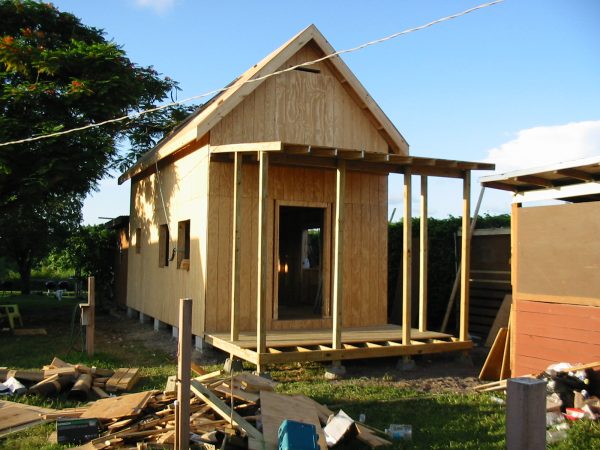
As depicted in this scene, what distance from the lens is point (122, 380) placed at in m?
8.05

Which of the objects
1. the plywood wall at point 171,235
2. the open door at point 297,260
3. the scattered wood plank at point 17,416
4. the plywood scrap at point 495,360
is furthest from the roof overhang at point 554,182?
the open door at point 297,260

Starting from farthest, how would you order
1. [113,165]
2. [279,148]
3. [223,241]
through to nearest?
1. [113,165]
2. [223,241]
3. [279,148]

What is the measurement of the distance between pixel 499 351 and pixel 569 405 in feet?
7.42

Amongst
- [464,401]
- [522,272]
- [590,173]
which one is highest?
[590,173]

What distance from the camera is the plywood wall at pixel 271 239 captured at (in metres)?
10.6

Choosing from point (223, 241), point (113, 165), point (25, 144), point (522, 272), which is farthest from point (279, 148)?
point (113, 165)

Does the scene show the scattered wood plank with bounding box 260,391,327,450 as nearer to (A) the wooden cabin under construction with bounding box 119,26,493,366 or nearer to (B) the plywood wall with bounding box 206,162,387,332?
(A) the wooden cabin under construction with bounding box 119,26,493,366

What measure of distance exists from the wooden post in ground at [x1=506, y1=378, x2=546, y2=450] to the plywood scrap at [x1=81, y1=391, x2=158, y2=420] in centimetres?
428

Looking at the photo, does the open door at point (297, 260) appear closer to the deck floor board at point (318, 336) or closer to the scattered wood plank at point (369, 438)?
the deck floor board at point (318, 336)

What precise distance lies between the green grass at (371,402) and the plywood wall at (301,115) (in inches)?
169

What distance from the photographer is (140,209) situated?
642 inches

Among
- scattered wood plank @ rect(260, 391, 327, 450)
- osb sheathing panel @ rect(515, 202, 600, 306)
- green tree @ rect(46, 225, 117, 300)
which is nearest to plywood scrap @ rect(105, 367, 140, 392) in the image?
scattered wood plank @ rect(260, 391, 327, 450)

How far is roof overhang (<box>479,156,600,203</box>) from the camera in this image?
720cm

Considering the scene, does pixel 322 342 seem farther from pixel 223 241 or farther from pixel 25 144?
pixel 25 144
